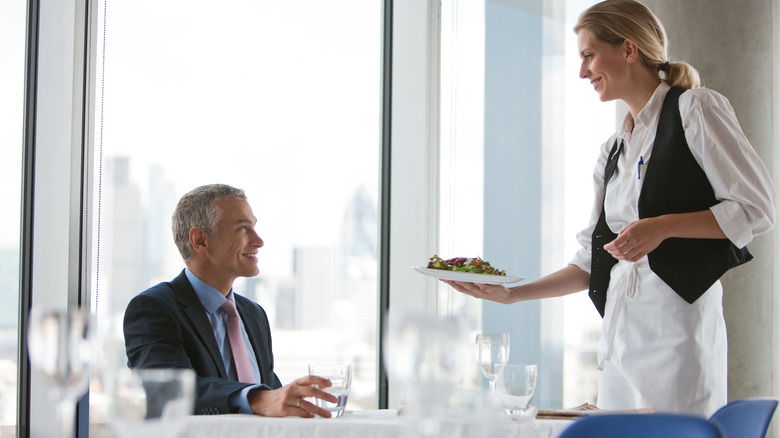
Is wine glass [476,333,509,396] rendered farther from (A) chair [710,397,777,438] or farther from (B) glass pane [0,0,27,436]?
(B) glass pane [0,0,27,436]

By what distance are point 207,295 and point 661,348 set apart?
127cm

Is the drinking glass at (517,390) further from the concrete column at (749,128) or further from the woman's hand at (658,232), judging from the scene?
the concrete column at (749,128)

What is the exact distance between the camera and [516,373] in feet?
5.17

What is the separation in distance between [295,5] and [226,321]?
2.43m

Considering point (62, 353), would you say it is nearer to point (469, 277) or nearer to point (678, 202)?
point (469, 277)

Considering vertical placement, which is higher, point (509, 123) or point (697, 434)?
point (509, 123)

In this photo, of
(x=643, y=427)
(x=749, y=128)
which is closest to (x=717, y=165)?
(x=643, y=427)

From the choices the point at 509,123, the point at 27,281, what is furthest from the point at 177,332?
the point at 509,123

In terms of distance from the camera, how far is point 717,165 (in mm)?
2109

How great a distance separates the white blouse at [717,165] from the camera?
A: 2086mm

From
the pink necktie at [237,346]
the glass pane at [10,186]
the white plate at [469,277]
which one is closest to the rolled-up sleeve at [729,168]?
the white plate at [469,277]

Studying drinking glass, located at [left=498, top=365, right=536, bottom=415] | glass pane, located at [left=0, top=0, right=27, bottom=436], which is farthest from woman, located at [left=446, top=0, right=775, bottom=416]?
glass pane, located at [left=0, top=0, right=27, bottom=436]

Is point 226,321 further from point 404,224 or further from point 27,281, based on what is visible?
point 404,224

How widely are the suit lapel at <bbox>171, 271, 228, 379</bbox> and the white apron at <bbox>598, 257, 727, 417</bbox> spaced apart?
1.06 meters
